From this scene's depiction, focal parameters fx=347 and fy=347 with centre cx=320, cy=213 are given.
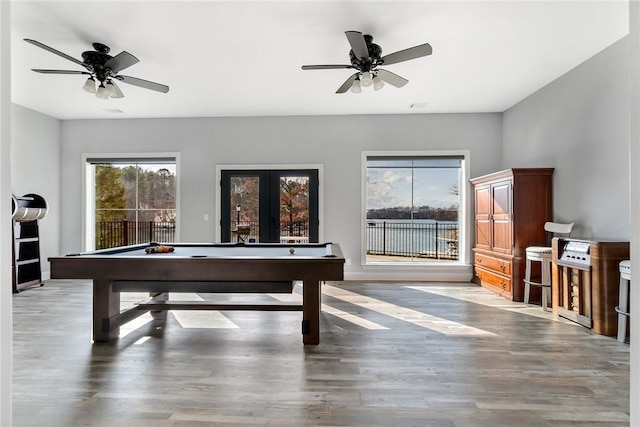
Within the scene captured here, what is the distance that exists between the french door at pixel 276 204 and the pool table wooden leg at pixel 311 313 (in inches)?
120

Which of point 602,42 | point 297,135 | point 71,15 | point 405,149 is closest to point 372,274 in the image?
point 405,149

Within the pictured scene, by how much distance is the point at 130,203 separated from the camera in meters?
6.64

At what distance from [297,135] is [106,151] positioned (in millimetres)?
3564

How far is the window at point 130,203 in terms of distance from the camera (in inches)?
258

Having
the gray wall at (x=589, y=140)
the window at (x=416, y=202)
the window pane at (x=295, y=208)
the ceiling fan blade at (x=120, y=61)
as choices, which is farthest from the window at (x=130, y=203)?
the gray wall at (x=589, y=140)

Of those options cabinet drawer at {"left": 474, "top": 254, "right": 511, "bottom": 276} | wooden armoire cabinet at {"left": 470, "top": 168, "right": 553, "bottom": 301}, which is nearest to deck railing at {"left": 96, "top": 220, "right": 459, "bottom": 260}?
cabinet drawer at {"left": 474, "top": 254, "right": 511, "bottom": 276}

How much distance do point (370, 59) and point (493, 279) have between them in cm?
372

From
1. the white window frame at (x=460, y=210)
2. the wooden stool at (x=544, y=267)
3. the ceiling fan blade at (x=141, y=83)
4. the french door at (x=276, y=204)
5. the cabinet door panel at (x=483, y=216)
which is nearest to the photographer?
the ceiling fan blade at (x=141, y=83)

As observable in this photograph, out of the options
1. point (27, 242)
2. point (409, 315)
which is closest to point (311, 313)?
point (409, 315)

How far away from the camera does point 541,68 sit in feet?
13.9

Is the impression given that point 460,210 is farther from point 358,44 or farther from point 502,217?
point 358,44

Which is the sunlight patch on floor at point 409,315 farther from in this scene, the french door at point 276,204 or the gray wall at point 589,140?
the gray wall at point 589,140

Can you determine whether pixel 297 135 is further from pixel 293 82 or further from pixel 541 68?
pixel 541 68

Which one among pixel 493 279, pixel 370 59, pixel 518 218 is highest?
pixel 370 59
